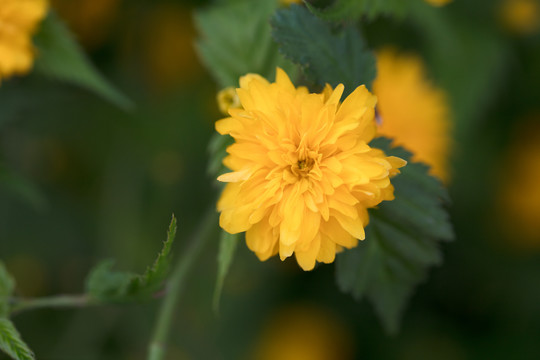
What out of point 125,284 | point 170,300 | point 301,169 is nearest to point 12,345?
point 125,284

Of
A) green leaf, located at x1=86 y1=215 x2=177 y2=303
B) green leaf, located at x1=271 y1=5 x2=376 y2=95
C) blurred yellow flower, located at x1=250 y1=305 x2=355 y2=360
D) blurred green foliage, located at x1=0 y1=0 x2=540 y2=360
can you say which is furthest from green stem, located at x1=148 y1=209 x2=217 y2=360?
blurred yellow flower, located at x1=250 y1=305 x2=355 y2=360

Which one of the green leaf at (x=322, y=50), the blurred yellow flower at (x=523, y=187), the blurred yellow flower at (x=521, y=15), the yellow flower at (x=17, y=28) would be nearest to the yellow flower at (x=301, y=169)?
the green leaf at (x=322, y=50)

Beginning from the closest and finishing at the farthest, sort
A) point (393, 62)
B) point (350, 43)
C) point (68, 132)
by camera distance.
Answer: point (350, 43) → point (393, 62) → point (68, 132)

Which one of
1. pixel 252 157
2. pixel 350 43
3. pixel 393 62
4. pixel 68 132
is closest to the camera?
pixel 252 157

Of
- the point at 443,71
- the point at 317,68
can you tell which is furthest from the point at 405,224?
the point at 443,71

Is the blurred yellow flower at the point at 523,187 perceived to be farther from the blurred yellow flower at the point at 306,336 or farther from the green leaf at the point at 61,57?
the green leaf at the point at 61,57

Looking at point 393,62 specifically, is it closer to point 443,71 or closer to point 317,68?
point 443,71

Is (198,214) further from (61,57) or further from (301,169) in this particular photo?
(301,169)
